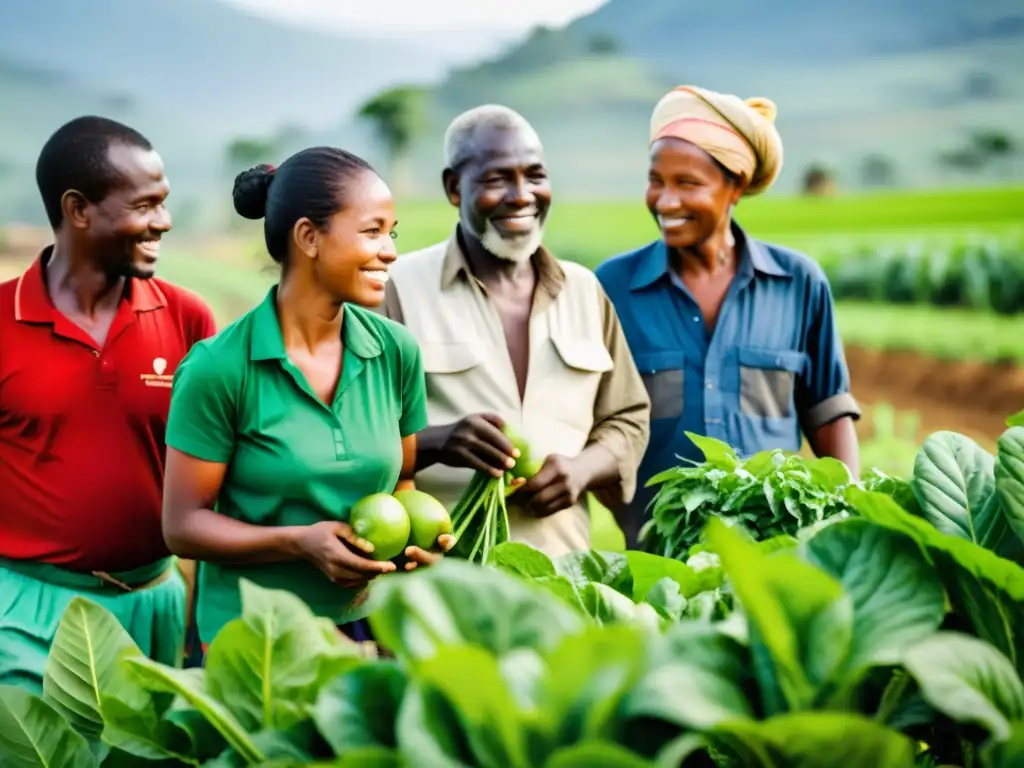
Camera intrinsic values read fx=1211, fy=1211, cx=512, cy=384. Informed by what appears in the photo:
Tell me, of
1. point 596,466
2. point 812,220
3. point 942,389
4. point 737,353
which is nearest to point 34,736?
point 596,466

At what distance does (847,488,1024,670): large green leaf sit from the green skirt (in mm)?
1645

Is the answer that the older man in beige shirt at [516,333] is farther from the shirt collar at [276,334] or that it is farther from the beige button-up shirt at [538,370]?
the shirt collar at [276,334]

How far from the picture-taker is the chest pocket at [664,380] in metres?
3.18

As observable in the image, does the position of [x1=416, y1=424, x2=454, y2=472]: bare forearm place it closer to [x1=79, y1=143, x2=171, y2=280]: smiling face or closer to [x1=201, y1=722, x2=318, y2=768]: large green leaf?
[x1=79, y1=143, x2=171, y2=280]: smiling face

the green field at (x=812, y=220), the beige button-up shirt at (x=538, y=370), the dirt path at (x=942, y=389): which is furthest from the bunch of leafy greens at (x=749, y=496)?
the green field at (x=812, y=220)

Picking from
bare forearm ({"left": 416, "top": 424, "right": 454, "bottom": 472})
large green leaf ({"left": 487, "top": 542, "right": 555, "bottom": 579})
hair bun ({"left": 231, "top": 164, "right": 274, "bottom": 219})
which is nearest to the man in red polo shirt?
hair bun ({"left": 231, "top": 164, "right": 274, "bottom": 219})

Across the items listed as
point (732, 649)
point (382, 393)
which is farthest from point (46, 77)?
point (732, 649)

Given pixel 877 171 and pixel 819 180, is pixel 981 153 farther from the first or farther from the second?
pixel 819 180

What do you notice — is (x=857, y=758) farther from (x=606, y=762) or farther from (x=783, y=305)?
(x=783, y=305)

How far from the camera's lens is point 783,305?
10.7ft

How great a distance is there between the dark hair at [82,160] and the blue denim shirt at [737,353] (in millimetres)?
1359

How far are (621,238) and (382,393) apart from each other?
10.6m

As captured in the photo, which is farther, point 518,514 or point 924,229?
point 924,229

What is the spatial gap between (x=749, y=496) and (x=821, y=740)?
1.00 meters
